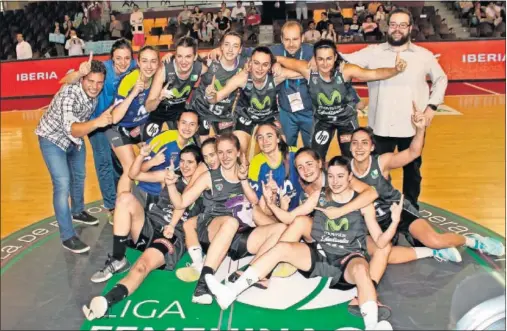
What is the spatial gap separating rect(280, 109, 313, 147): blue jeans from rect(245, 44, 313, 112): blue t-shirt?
0.31ft

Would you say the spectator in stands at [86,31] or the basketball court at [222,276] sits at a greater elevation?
the spectator in stands at [86,31]

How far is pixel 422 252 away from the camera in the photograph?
5449 mm

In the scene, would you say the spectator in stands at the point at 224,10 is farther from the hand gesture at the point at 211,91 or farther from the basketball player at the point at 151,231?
the basketball player at the point at 151,231

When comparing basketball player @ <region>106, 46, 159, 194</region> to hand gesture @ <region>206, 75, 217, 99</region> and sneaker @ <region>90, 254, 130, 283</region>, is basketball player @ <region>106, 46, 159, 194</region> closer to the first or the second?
hand gesture @ <region>206, 75, 217, 99</region>

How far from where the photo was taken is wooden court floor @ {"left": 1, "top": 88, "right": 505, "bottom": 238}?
6.44 metres

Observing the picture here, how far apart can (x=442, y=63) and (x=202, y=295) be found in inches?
431

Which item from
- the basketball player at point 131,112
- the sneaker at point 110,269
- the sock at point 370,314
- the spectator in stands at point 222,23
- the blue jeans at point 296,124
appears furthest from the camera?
the spectator in stands at point 222,23

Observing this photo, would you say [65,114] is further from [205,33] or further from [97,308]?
[205,33]

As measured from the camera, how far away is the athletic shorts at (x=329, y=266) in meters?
4.78

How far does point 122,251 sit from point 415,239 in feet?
8.54

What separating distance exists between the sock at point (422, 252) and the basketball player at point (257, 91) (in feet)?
5.91

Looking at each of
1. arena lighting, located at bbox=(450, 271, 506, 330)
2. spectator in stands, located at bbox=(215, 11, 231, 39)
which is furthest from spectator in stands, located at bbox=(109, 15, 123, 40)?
arena lighting, located at bbox=(450, 271, 506, 330)

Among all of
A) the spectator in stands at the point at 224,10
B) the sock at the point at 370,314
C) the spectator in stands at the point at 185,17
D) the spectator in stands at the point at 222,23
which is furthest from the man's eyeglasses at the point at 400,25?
the spectator in stands at the point at 185,17

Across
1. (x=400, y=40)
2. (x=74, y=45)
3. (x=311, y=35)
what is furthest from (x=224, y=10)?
(x=400, y=40)
